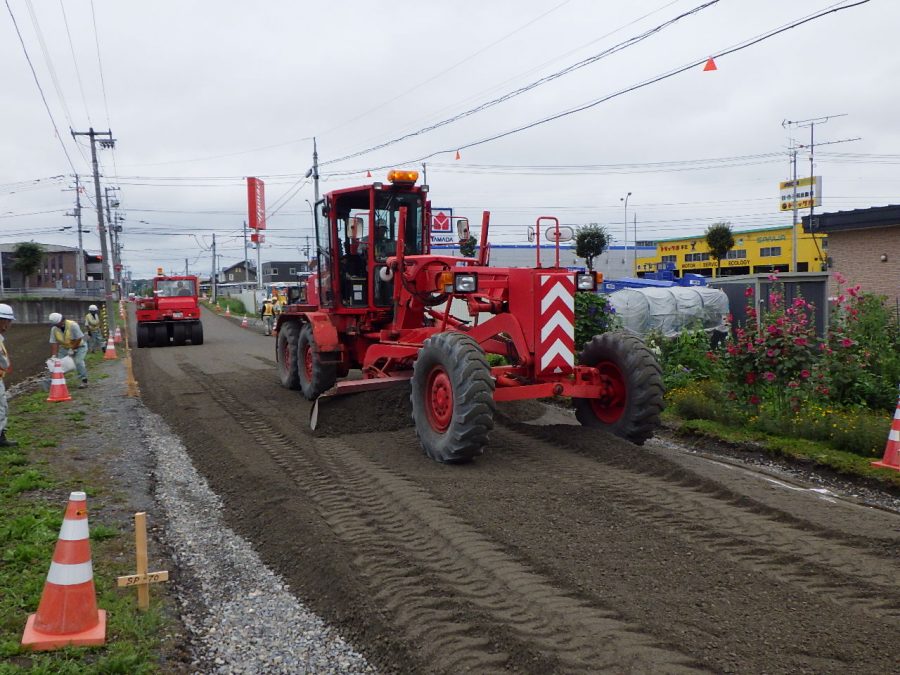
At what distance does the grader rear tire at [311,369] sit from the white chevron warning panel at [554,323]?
446 centimetres

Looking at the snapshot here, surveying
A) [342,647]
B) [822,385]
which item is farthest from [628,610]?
[822,385]

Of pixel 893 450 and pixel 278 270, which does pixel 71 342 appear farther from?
pixel 278 270

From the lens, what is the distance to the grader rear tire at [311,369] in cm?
1099

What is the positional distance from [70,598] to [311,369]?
7823 mm

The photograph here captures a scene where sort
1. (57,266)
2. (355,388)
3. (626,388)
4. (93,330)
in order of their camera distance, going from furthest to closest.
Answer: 1. (57,266)
2. (93,330)
3. (355,388)
4. (626,388)

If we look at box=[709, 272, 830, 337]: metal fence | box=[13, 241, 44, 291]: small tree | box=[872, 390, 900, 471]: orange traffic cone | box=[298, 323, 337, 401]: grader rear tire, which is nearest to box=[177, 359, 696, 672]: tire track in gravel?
box=[872, 390, 900, 471]: orange traffic cone

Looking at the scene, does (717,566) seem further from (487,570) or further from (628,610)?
(487,570)

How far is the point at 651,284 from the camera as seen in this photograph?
24469 mm

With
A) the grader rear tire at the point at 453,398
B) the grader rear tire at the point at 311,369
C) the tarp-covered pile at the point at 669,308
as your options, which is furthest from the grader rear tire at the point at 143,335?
the grader rear tire at the point at 453,398

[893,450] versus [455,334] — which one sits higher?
[455,334]

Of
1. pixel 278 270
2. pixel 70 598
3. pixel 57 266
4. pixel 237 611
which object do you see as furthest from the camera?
pixel 278 270

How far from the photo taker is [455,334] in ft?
23.7

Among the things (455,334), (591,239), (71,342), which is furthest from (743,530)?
(591,239)

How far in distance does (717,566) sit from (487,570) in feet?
4.49
